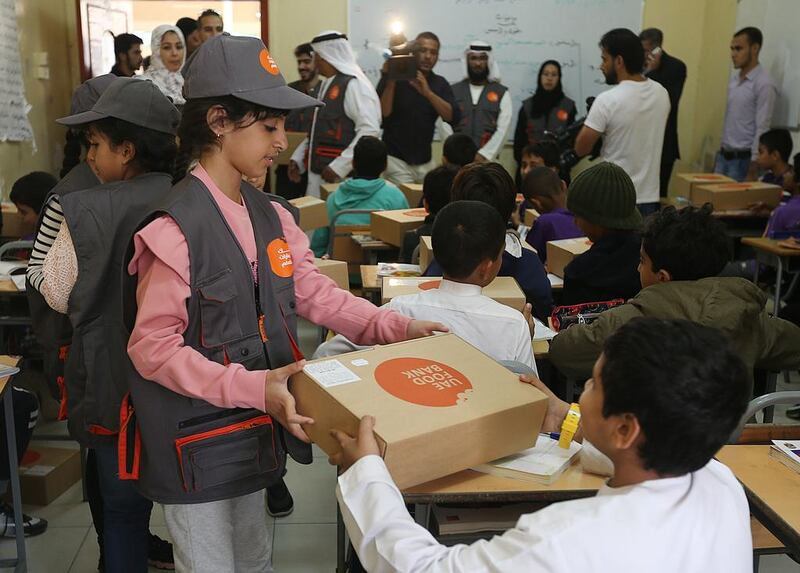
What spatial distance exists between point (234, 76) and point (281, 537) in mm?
1676

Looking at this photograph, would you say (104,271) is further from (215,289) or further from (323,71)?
(323,71)

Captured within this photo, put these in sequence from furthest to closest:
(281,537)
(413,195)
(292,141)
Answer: (292,141) < (413,195) < (281,537)

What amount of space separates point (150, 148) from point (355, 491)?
0.97 metres

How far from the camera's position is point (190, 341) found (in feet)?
4.32

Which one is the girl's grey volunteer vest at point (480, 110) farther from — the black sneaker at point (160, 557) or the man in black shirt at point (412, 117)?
the black sneaker at point (160, 557)

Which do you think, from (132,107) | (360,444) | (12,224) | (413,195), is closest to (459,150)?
(413,195)

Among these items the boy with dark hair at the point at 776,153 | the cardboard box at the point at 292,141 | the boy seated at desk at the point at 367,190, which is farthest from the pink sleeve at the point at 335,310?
the boy with dark hair at the point at 776,153

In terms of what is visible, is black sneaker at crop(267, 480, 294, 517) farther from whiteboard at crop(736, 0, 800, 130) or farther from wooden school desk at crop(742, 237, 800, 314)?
whiteboard at crop(736, 0, 800, 130)

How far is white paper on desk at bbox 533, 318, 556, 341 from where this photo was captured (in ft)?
7.74

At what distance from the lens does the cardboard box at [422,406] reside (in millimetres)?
1171

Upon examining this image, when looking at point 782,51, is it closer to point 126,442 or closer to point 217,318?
point 217,318

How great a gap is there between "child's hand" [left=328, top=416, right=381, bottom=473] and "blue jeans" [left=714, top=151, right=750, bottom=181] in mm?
5830

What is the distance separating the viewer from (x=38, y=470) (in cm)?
263

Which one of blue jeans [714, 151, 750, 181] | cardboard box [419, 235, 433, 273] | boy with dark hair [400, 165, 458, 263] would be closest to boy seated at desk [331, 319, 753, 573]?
cardboard box [419, 235, 433, 273]
